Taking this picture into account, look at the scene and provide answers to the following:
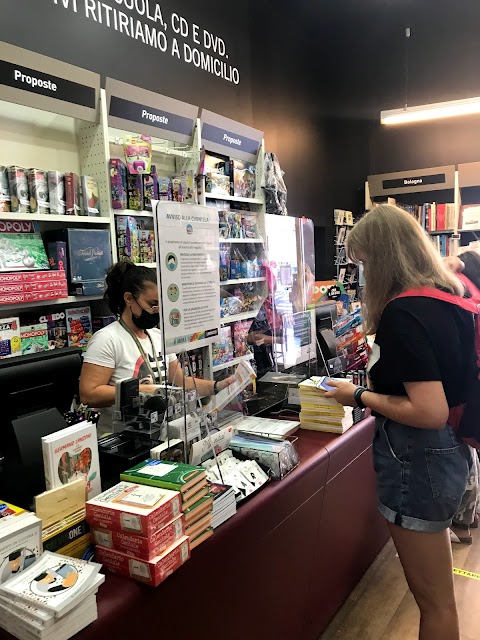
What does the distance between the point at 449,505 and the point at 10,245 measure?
2416 mm

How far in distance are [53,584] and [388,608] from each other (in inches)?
76.2

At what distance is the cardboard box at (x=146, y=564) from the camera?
1.21 m

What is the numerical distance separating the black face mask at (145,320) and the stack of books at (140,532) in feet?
4.34

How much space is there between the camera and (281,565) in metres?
1.83

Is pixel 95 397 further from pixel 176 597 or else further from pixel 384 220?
pixel 384 220

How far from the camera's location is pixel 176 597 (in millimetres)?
1321

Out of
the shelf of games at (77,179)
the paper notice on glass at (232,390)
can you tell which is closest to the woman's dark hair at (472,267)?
the shelf of games at (77,179)

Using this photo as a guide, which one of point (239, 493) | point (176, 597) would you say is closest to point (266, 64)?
point (239, 493)

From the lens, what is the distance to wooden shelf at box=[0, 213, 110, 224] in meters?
2.76

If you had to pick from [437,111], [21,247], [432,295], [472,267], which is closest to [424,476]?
[432,295]

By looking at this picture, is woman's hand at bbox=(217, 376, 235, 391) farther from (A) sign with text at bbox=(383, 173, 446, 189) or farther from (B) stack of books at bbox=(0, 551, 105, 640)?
(A) sign with text at bbox=(383, 173, 446, 189)

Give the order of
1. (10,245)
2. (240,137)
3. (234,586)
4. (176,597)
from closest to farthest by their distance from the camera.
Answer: (176,597) < (234,586) < (10,245) < (240,137)

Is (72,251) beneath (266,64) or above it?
beneath

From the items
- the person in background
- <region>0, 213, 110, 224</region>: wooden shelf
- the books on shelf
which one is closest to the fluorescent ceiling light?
the person in background
